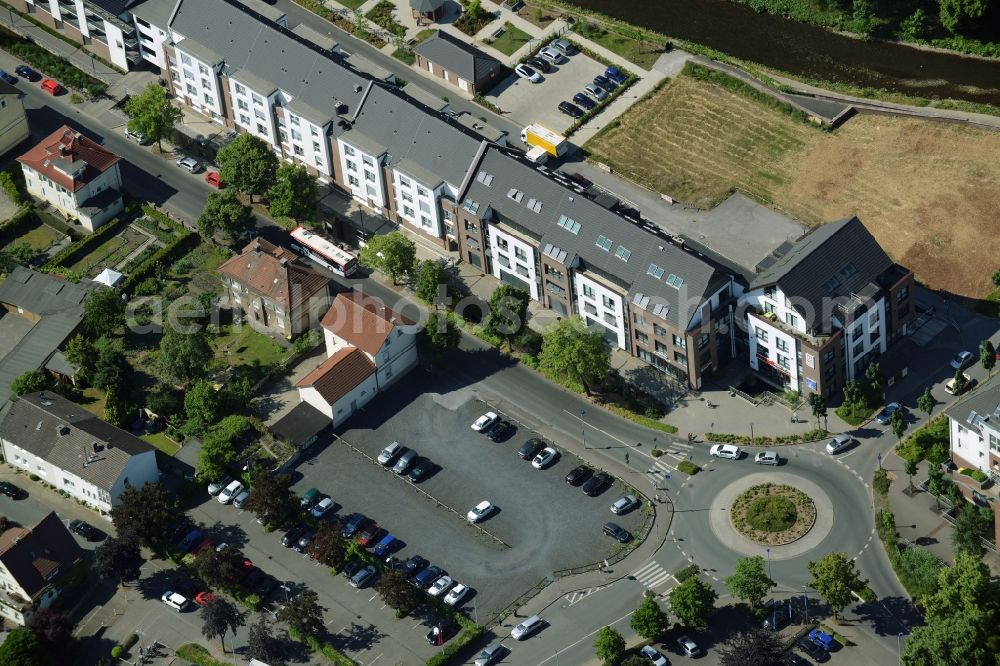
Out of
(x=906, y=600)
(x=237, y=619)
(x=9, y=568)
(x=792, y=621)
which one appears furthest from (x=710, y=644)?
(x=9, y=568)

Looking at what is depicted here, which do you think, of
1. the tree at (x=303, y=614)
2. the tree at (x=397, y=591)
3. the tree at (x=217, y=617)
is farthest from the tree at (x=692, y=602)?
the tree at (x=217, y=617)

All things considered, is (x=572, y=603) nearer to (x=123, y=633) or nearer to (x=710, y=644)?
(x=710, y=644)

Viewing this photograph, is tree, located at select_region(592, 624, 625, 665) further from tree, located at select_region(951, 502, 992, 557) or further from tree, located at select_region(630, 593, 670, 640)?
tree, located at select_region(951, 502, 992, 557)

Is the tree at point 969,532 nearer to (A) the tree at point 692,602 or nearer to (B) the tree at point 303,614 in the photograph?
(A) the tree at point 692,602

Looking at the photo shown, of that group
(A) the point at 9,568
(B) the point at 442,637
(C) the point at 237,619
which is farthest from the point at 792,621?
(A) the point at 9,568

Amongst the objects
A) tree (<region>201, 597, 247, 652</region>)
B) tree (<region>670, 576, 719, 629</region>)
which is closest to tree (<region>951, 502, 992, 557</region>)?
tree (<region>670, 576, 719, 629</region>)

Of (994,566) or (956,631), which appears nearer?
(956,631)
